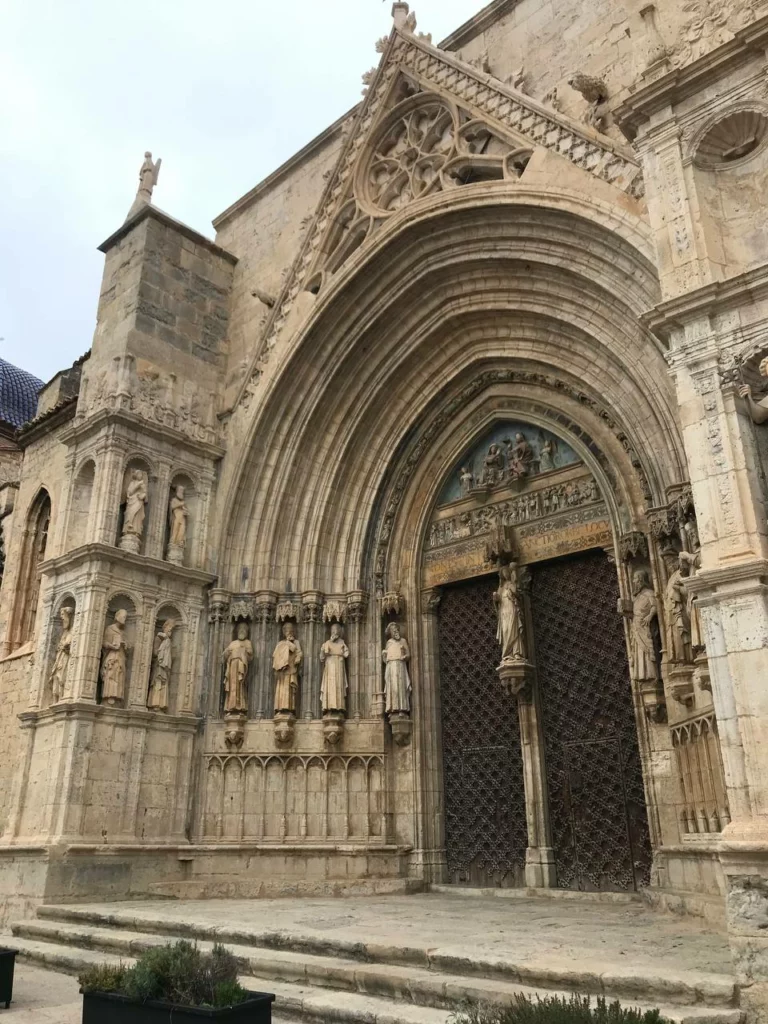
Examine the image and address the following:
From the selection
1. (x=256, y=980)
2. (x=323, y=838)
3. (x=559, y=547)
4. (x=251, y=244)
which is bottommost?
(x=256, y=980)

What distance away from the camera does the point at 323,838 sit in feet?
34.6

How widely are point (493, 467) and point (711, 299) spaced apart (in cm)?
584

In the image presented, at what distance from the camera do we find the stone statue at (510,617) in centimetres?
1022

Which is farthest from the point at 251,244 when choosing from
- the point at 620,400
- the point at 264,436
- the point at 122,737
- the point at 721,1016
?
the point at 721,1016

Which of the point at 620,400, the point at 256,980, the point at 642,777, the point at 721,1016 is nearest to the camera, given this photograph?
the point at 721,1016

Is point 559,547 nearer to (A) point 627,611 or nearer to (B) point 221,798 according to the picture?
(A) point 627,611

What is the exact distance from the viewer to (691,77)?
6484 millimetres

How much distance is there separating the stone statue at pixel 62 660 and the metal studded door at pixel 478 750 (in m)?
4.83

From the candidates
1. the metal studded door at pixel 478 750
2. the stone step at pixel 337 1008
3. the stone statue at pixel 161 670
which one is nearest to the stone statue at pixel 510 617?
the metal studded door at pixel 478 750

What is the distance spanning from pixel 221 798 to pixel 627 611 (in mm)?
5646

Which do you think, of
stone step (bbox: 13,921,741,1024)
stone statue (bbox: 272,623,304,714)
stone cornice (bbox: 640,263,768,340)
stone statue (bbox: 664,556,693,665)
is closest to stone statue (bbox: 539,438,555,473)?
stone statue (bbox: 664,556,693,665)

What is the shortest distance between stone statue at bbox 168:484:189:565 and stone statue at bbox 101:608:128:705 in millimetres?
1174

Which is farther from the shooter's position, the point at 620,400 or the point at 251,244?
the point at 251,244

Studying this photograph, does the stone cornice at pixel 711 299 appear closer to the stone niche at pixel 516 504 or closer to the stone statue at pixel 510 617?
the stone niche at pixel 516 504
